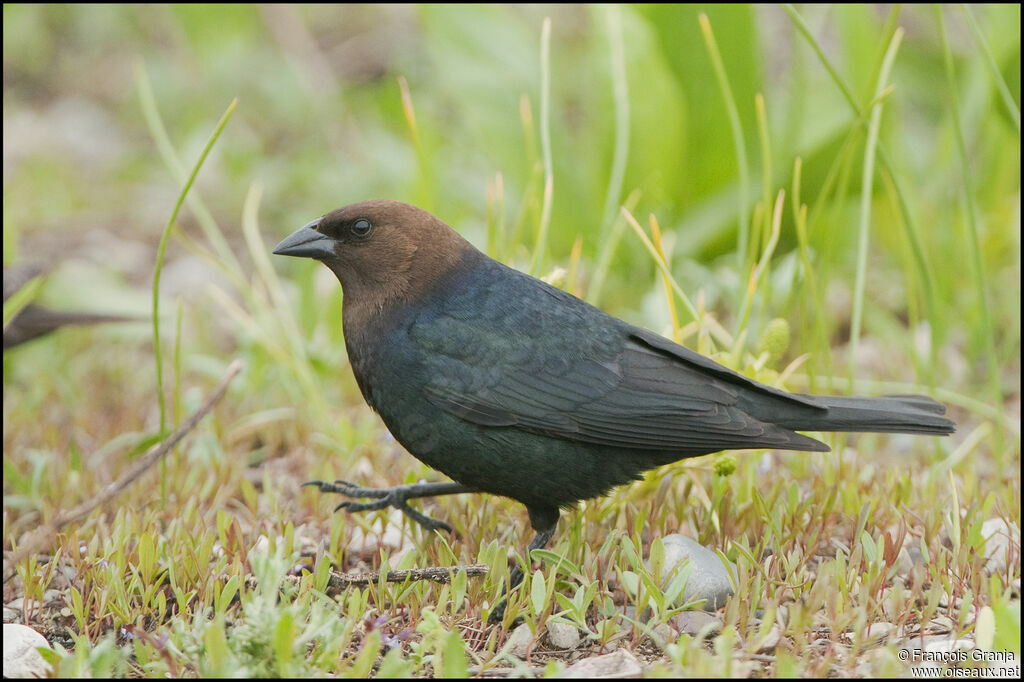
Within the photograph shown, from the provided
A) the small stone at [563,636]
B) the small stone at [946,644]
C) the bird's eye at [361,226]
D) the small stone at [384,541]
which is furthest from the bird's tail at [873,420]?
the bird's eye at [361,226]

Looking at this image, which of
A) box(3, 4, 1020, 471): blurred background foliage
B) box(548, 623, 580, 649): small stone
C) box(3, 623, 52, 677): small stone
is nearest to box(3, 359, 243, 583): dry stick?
box(3, 623, 52, 677): small stone

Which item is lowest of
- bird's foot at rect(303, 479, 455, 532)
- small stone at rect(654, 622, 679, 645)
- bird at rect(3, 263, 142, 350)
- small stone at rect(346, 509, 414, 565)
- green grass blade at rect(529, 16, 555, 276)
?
small stone at rect(654, 622, 679, 645)

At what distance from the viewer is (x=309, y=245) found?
3244 millimetres

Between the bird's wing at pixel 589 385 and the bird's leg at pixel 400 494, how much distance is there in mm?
383

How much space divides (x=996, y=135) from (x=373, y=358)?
3.78 meters

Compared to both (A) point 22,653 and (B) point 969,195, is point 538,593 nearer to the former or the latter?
(A) point 22,653

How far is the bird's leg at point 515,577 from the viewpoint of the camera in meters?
2.80

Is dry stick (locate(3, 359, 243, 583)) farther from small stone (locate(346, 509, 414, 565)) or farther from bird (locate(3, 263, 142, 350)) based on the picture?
bird (locate(3, 263, 142, 350))

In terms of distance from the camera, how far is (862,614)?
250cm

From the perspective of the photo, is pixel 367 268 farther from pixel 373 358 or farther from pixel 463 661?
pixel 463 661

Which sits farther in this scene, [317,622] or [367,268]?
[367,268]

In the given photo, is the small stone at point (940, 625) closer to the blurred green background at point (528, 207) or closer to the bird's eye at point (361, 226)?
the blurred green background at point (528, 207)

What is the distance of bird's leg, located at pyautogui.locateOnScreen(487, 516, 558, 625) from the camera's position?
9.18 feet

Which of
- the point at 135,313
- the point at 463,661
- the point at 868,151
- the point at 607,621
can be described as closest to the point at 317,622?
the point at 463,661
